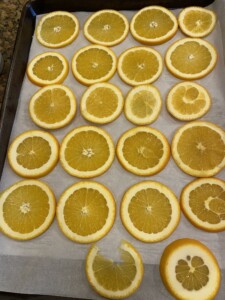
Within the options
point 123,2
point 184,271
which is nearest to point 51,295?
point 184,271

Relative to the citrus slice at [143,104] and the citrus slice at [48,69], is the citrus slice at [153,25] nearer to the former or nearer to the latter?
the citrus slice at [143,104]

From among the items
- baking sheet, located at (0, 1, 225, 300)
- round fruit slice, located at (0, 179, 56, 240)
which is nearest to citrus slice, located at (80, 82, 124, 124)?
baking sheet, located at (0, 1, 225, 300)

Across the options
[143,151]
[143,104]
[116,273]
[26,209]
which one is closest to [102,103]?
[143,104]

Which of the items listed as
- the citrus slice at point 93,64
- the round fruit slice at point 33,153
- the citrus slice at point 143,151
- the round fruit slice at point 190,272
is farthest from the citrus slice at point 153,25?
the round fruit slice at point 190,272

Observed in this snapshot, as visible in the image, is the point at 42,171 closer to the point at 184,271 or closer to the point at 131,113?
the point at 131,113

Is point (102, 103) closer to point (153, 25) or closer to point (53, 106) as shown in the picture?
point (53, 106)
